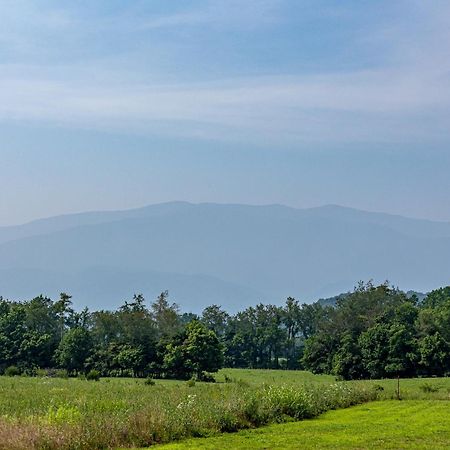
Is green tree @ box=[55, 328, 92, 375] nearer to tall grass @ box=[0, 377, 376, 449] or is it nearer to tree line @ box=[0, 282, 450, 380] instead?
tree line @ box=[0, 282, 450, 380]

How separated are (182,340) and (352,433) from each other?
58.3m

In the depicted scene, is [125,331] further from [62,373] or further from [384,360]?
[384,360]

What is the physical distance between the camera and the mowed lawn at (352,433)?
2467cm

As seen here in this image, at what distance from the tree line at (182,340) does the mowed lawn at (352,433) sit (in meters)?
45.0

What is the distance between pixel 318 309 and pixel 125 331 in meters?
41.9

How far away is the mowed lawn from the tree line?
45.0m

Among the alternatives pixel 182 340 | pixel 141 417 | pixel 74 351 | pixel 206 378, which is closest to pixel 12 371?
pixel 74 351

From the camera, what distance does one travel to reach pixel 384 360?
8262 cm

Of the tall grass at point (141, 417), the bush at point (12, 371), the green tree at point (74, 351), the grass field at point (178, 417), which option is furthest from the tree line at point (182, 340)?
the tall grass at point (141, 417)

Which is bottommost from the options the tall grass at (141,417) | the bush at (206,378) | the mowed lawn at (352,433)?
the bush at (206,378)

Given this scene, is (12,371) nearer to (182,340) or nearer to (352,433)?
(182,340)

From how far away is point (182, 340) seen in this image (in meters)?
84.8

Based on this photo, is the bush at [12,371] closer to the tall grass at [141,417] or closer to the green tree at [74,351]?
the green tree at [74,351]

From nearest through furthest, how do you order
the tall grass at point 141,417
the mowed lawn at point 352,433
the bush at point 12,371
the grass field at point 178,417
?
the tall grass at point 141,417 < the grass field at point 178,417 < the mowed lawn at point 352,433 < the bush at point 12,371
